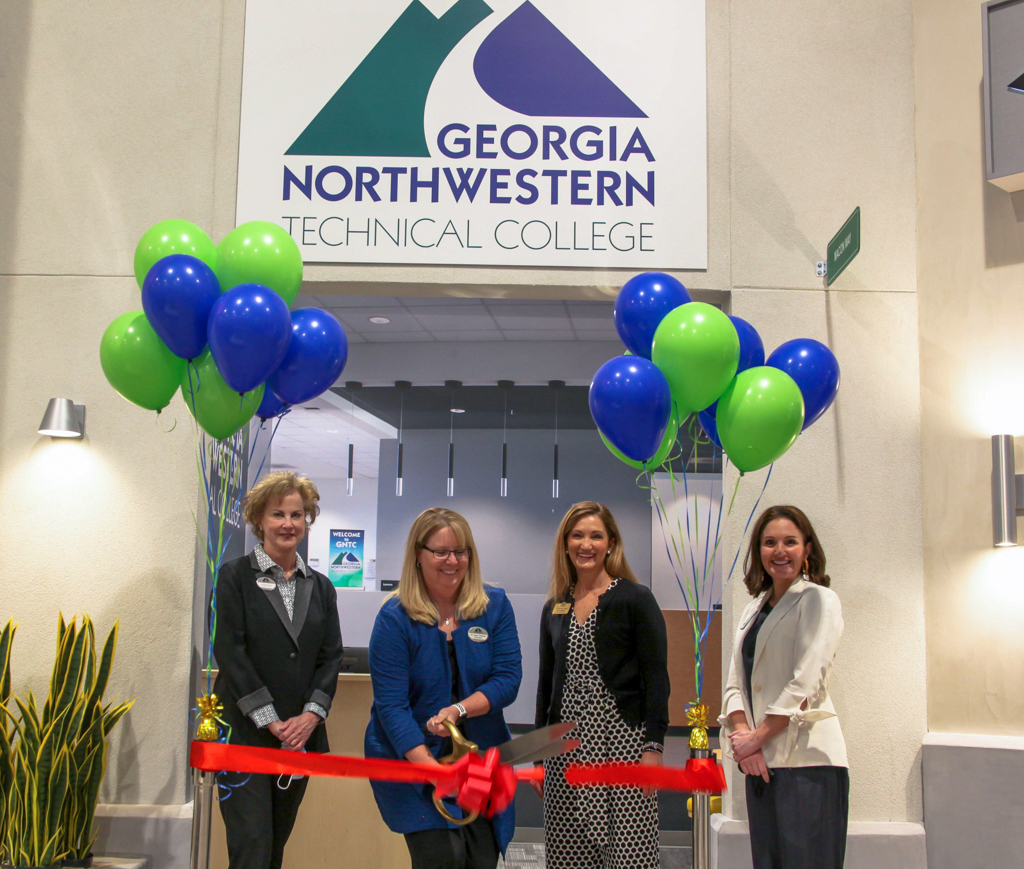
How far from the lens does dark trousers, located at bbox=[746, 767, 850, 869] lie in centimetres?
286

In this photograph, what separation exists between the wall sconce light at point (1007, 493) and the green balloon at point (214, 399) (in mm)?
2954

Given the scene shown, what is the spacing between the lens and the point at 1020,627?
12.0 feet

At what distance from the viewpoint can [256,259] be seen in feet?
9.56

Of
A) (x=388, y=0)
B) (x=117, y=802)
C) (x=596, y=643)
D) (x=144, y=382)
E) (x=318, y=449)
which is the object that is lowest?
(x=117, y=802)

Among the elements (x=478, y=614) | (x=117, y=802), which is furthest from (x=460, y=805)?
(x=117, y=802)

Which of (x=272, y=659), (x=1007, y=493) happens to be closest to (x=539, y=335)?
(x=1007, y=493)

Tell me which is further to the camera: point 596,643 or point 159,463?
point 159,463

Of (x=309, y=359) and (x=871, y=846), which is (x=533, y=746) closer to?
(x=309, y=359)

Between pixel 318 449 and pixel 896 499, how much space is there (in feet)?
35.0

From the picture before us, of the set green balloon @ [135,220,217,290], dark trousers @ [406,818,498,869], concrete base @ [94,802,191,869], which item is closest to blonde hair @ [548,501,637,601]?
dark trousers @ [406,818,498,869]

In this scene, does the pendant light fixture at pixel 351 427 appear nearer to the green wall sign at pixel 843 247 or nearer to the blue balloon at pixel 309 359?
the green wall sign at pixel 843 247

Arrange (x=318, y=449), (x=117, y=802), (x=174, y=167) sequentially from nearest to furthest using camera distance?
(x=117, y=802), (x=174, y=167), (x=318, y=449)

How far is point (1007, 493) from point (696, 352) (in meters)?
1.84

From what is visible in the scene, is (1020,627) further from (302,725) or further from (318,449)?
(318,449)
